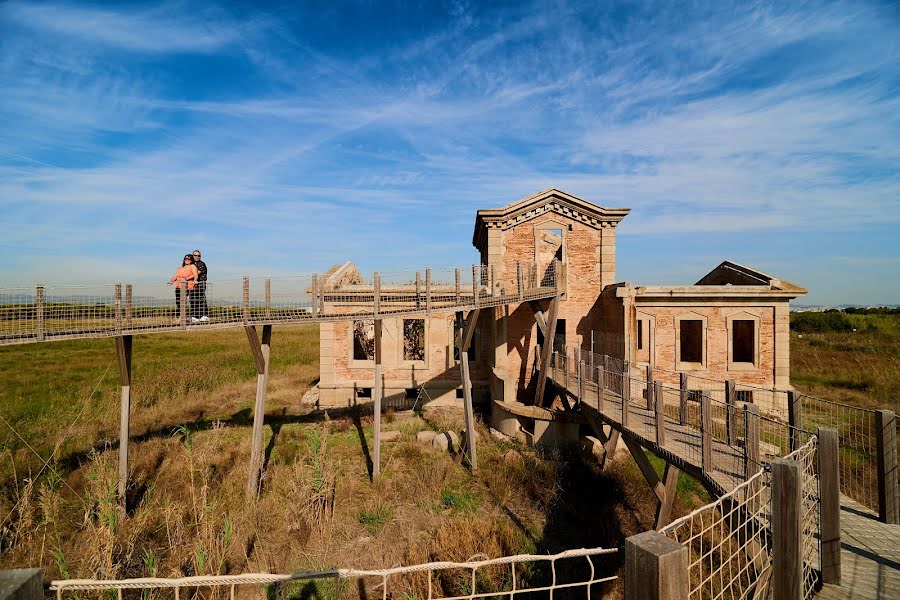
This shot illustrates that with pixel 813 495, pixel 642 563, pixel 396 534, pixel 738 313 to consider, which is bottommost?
pixel 396 534

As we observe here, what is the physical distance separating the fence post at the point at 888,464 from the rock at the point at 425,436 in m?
9.52

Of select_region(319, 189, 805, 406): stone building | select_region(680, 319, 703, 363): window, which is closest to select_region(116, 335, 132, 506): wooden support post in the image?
select_region(319, 189, 805, 406): stone building

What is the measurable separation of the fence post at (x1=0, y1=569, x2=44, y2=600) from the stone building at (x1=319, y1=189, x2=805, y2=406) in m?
12.4

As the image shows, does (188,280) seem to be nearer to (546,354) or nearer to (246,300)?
(246,300)

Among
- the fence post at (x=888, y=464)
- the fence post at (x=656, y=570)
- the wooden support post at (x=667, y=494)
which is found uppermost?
the fence post at (x=656, y=570)

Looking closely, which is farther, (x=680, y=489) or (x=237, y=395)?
(x=237, y=395)

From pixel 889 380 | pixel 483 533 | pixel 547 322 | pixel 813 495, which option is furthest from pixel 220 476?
pixel 889 380

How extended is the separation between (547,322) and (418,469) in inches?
250

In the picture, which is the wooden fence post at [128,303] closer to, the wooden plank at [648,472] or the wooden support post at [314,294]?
the wooden support post at [314,294]

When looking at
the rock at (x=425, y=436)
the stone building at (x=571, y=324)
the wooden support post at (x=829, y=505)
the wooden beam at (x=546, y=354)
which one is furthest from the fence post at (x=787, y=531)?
the stone building at (x=571, y=324)

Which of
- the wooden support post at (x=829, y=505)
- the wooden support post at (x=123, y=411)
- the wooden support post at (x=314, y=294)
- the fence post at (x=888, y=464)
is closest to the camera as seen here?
the wooden support post at (x=829, y=505)

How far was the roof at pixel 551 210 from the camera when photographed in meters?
15.3

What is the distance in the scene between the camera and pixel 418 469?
1091 cm

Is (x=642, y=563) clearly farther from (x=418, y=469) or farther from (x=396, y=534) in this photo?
(x=418, y=469)
